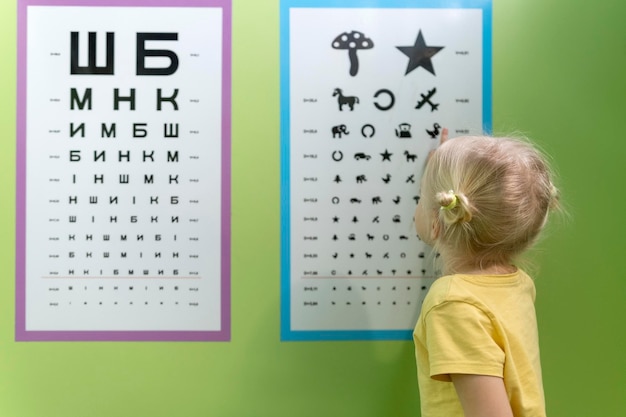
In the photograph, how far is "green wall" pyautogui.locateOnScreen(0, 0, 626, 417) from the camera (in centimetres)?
80

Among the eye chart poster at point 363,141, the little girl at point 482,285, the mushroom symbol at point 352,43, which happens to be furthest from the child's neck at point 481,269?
the mushroom symbol at point 352,43

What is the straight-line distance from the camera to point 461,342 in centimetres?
60

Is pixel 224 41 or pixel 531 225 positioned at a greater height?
pixel 224 41

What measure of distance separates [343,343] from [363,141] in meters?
0.30

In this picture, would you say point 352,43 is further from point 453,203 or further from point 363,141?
point 453,203

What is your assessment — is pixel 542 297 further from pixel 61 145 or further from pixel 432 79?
pixel 61 145

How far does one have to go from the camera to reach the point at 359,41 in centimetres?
81

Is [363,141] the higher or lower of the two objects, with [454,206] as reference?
higher

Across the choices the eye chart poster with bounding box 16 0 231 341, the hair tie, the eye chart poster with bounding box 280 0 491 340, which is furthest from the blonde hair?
the eye chart poster with bounding box 16 0 231 341

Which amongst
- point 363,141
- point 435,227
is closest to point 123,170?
point 363,141

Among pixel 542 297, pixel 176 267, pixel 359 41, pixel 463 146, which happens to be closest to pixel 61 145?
pixel 176 267

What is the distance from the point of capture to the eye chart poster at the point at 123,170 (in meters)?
0.80

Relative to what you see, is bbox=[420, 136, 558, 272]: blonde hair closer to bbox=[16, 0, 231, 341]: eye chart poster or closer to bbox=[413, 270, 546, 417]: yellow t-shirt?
bbox=[413, 270, 546, 417]: yellow t-shirt

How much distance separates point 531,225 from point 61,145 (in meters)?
0.66
